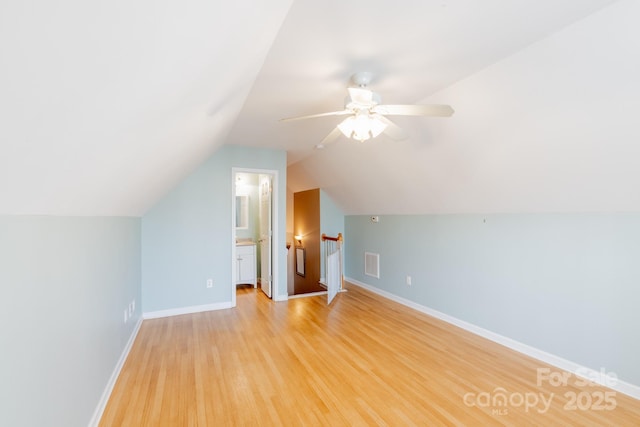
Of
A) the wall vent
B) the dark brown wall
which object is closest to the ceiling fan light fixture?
the wall vent

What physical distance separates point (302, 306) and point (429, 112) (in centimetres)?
323

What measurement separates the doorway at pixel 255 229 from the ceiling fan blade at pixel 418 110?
2684 mm

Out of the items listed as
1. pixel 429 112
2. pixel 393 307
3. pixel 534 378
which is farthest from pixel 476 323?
pixel 429 112

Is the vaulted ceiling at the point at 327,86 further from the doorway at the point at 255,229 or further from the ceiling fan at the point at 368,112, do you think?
the doorway at the point at 255,229

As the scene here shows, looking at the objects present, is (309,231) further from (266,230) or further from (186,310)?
(186,310)

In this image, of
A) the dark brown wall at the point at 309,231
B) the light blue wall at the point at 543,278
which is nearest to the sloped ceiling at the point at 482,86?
the light blue wall at the point at 543,278

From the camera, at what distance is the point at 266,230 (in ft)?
15.9

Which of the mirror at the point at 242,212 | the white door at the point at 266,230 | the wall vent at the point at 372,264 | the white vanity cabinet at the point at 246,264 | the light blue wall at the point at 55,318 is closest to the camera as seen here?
the light blue wall at the point at 55,318

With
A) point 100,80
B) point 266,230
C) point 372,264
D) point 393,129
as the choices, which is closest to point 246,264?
point 266,230

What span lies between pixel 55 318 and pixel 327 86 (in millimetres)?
2269

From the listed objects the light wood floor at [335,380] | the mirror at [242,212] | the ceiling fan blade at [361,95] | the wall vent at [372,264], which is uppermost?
the ceiling fan blade at [361,95]

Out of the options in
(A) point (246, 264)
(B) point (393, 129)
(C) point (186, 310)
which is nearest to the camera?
(B) point (393, 129)

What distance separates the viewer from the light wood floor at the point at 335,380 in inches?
76.5

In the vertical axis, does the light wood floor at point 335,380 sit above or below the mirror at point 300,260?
below
